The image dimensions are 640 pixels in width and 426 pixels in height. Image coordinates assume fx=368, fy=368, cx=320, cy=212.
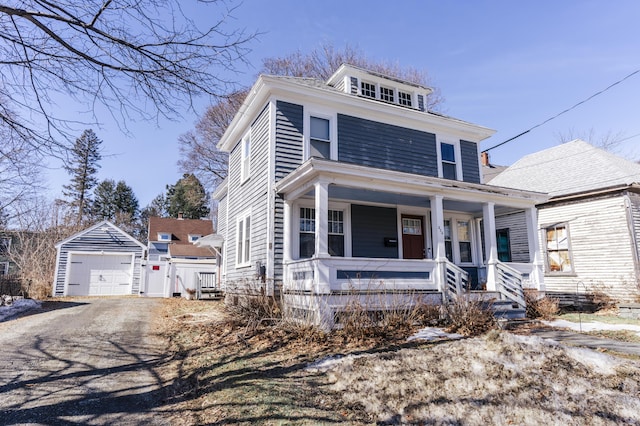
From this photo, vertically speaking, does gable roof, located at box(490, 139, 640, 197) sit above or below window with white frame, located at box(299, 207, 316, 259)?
above

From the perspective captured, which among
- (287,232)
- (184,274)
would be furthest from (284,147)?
(184,274)

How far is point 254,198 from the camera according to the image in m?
10.8

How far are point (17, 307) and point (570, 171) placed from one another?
19.8 meters

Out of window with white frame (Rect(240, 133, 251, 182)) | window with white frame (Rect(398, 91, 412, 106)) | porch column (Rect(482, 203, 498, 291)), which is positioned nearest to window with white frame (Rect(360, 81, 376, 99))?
window with white frame (Rect(398, 91, 412, 106))

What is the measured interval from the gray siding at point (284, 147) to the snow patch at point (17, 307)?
7.40m

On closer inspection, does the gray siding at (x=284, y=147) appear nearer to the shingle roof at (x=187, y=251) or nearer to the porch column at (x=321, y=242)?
the porch column at (x=321, y=242)

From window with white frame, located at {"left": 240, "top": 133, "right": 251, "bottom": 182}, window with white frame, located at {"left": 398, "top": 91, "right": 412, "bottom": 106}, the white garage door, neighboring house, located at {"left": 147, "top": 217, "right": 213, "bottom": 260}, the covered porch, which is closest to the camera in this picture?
the covered porch

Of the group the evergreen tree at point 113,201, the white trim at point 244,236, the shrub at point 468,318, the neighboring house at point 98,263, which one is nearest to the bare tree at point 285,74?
the neighboring house at point 98,263

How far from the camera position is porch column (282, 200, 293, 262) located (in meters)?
9.18

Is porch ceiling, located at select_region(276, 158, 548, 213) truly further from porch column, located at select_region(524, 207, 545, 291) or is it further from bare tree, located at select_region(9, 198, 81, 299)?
bare tree, located at select_region(9, 198, 81, 299)

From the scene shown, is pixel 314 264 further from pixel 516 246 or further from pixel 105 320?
pixel 516 246

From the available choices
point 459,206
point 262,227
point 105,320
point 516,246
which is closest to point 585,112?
point 516,246

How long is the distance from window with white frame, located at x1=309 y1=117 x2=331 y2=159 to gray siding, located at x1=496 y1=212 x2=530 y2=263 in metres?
8.69

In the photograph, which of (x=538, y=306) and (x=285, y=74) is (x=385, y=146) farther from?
(x=285, y=74)
